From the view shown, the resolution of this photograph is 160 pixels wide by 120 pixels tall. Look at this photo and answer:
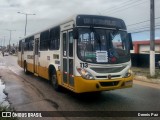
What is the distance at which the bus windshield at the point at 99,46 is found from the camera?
945 cm

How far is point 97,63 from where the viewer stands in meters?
9.38

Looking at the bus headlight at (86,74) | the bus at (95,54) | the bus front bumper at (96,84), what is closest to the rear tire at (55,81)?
the bus at (95,54)

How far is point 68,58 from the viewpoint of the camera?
10.3 metres

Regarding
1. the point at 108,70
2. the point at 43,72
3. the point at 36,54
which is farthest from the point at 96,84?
the point at 36,54

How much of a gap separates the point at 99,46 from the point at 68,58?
1.42 meters

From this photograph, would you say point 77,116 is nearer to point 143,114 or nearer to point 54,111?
point 54,111

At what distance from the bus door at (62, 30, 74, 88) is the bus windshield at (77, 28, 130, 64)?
58cm

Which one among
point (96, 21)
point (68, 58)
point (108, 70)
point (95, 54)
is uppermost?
point (96, 21)

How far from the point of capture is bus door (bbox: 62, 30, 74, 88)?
998 cm

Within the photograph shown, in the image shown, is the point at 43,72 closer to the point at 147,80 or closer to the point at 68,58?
the point at 68,58

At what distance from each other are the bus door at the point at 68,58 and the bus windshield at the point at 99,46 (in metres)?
0.58

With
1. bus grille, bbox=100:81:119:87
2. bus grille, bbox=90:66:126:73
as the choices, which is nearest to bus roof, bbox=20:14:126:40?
bus grille, bbox=90:66:126:73

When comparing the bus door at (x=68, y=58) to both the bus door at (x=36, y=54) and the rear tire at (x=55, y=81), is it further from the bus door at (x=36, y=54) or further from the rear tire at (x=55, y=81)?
the bus door at (x=36, y=54)

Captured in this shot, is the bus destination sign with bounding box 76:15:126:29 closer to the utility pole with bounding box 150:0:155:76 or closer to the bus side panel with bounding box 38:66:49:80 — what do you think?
the bus side panel with bounding box 38:66:49:80
